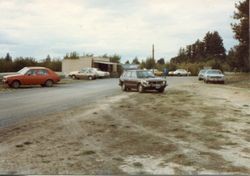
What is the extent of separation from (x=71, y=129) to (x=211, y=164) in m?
5.31

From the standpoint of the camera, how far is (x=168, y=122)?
47.8 ft

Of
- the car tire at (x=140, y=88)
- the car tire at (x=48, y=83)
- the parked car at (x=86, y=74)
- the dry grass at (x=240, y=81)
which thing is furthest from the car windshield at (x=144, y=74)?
the parked car at (x=86, y=74)

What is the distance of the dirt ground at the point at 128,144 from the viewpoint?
827cm

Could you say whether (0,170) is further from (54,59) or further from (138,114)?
(54,59)

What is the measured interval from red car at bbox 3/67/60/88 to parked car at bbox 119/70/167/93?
857 centimetres

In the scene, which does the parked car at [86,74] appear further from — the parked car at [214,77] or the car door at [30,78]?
the car door at [30,78]

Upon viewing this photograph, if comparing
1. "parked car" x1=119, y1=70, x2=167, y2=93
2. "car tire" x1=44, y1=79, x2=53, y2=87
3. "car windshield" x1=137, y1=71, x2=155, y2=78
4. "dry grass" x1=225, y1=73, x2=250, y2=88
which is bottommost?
"dry grass" x1=225, y1=73, x2=250, y2=88

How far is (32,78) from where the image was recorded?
126ft

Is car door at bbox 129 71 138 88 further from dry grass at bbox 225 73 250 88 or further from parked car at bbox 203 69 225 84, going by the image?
parked car at bbox 203 69 225 84

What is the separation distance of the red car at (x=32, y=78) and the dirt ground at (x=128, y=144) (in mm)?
21612

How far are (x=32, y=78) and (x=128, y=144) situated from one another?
94.5 ft

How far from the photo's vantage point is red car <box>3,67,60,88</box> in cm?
3759

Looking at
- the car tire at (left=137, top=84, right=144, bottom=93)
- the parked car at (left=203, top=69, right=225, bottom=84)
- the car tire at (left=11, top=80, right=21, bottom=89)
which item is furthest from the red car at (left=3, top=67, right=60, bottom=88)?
the parked car at (left=203, top=69, right=225, bottom=84)

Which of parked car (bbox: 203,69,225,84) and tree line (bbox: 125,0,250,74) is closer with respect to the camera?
parked car (bbox: 203,69,225,84)
